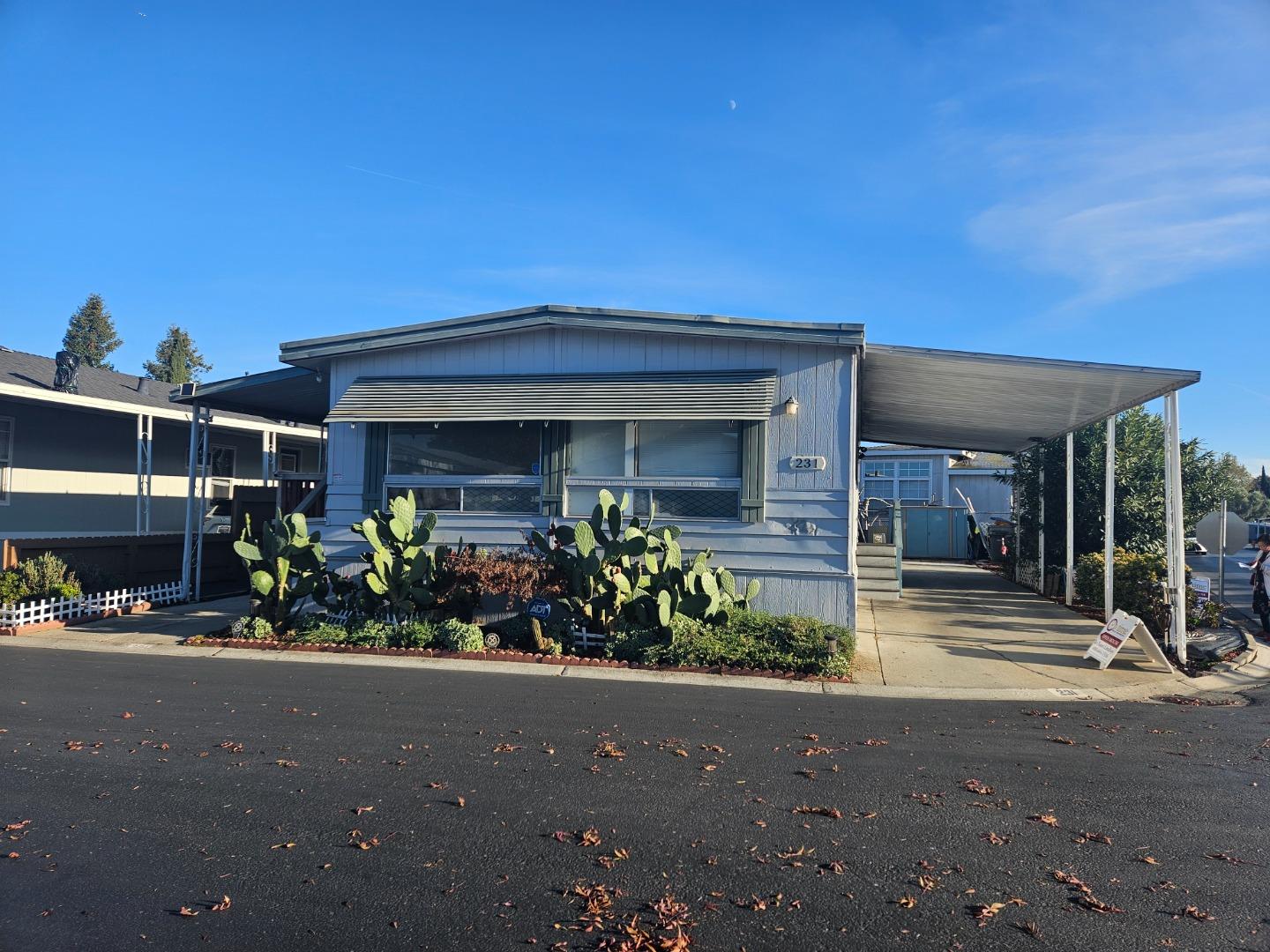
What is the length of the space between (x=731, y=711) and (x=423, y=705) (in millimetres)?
2505

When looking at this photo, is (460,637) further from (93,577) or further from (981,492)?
(981,492)

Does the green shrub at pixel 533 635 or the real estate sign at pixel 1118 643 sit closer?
the real estate sign at pixel 1118 643

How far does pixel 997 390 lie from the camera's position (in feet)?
36.9

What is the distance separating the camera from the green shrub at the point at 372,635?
33.1 ft

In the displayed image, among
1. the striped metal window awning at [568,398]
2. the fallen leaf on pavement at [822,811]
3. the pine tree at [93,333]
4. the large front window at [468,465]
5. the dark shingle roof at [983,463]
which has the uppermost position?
the pine tree at [93,333]

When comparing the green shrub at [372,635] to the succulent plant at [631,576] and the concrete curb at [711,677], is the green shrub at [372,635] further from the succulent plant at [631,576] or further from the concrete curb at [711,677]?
the succulent plant at [631,576]

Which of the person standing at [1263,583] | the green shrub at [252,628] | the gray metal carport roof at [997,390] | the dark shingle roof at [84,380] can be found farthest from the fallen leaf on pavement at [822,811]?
the dark shingle roof at [84,380]

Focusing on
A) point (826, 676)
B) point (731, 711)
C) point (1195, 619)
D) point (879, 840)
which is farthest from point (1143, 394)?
point (879, 840)

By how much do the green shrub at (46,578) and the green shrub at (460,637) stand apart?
5688mm

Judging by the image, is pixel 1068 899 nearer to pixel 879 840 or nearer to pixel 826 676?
pixel 879 840

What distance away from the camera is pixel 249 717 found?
6652 mm

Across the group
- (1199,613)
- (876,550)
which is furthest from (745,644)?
(1199,613)

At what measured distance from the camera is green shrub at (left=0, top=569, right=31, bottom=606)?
11.4m

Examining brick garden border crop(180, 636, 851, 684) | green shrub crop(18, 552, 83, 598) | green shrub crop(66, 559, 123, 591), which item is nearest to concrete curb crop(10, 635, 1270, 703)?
brick garden border crop(180, 636, 851, 684)
